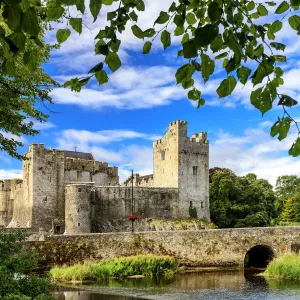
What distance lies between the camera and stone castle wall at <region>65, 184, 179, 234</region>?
38969 millimetres

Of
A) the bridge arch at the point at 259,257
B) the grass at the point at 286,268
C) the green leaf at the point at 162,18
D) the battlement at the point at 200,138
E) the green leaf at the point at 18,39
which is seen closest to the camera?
the green leaf at the point at 18,39

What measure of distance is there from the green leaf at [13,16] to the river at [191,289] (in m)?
19.7

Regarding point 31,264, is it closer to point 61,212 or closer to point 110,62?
point 110,62

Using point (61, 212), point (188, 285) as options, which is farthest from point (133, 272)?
point (61, 212)

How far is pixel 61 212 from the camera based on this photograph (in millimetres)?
40500

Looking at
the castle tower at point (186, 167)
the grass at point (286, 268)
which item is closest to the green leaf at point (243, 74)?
the grass at point (286, 268)

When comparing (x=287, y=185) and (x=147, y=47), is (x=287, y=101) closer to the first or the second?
(x=147, y=47)

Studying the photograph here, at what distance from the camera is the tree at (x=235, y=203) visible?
4704 centimetres

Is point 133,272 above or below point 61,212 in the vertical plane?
below

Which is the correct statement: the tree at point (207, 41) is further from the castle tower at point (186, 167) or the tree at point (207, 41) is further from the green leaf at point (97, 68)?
the castle tower at point (186, 167)

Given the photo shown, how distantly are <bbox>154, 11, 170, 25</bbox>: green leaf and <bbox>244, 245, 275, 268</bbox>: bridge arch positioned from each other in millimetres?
32630

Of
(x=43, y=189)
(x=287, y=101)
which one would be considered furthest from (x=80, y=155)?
(x=287, y=101)

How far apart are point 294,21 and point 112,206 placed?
40.1 m

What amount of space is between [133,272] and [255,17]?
1058 inches
